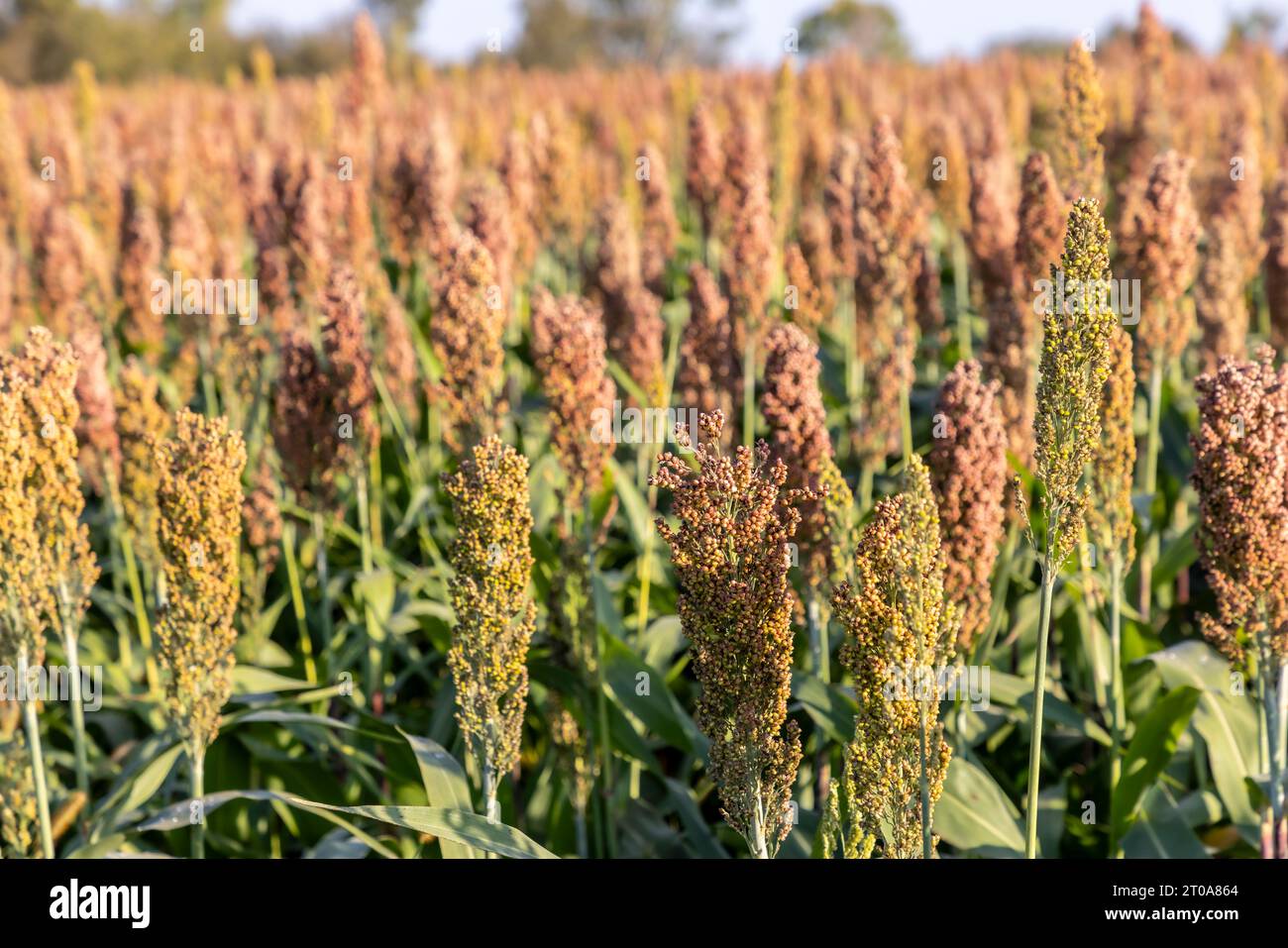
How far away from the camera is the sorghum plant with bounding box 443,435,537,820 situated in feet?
9.27

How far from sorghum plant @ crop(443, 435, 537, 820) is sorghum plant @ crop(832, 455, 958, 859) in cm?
75

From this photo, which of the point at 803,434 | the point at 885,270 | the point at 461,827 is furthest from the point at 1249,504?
the point at 885,270

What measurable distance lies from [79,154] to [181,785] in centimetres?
665

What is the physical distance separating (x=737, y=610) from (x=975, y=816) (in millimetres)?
1555

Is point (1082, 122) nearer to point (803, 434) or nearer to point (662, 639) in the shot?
point (803, 434)

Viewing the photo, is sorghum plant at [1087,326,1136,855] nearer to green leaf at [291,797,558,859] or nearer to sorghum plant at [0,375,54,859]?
green leaf at [291,797,558,859]

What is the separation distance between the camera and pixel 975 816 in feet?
12.1

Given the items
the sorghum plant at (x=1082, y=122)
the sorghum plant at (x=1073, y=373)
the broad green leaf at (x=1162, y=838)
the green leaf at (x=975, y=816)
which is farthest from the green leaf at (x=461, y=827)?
the sorghum plant at (x=1082, y=122)

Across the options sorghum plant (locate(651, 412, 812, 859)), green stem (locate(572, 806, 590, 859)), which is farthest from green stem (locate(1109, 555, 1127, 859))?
green stem (locate(572, 806, 590, 859))

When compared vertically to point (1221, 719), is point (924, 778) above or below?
above

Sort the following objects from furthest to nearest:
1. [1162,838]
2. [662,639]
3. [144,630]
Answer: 1. [144,630]
2. [662,639]
3. [1162,838]

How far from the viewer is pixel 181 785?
Result: 4465 millimetres
